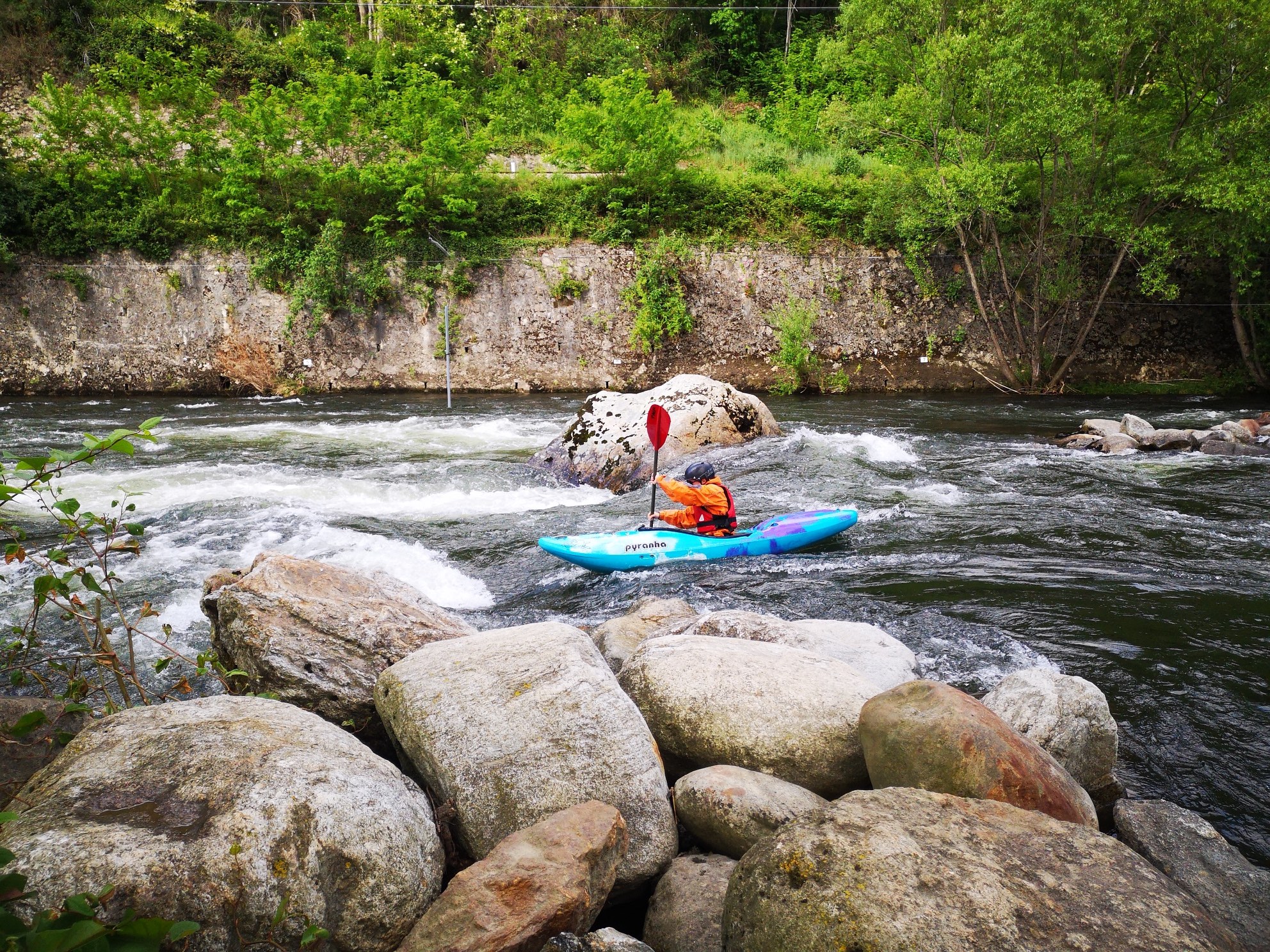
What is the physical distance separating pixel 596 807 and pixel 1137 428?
36.4 ft

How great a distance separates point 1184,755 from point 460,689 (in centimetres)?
319

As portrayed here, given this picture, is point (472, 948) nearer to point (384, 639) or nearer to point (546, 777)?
point (546, 777)

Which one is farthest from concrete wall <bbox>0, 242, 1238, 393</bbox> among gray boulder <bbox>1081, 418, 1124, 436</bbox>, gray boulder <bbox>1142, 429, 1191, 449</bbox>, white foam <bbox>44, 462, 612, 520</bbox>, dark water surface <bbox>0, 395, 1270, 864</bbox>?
white foam <bbox>44, 462, 612, 520</bbox>

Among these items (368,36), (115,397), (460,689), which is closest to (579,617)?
(460,689)

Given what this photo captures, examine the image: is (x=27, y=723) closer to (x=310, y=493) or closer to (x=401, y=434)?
(x=310, y=493)

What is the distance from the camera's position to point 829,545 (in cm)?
645

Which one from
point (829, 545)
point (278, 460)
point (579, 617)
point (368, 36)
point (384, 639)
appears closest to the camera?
point (384, 639)

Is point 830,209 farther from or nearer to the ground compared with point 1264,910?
farther from the ground

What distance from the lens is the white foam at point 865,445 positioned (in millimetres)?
9703

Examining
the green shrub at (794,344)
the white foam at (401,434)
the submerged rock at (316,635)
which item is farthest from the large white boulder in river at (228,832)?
the green shrub at (794,344)

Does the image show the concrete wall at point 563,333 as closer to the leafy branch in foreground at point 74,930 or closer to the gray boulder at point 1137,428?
the gray boulder at point 1137,428

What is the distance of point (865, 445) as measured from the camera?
10305 mm

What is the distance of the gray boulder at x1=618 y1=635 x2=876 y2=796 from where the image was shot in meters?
2.90

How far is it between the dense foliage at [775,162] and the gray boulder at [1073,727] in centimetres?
1267
